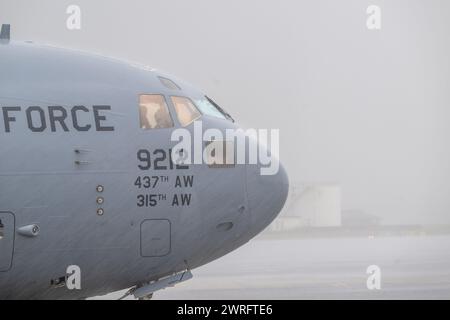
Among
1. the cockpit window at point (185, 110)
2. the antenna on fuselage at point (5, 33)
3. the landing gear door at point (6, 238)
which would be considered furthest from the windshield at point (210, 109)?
the landing gear door at point (6, 238)

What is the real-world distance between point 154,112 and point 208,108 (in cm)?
114

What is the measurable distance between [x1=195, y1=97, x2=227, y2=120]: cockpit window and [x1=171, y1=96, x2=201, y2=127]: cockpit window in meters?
0.15

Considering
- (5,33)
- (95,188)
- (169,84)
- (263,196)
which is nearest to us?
(95,188)

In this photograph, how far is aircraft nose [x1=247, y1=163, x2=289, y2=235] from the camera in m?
15.8

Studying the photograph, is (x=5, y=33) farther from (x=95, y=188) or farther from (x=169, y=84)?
(x=95, y=188)

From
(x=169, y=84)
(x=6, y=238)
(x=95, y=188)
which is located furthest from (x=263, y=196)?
(x=6, y=238)

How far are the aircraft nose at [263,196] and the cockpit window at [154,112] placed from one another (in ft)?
5.02

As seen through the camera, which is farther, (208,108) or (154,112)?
(208,108)

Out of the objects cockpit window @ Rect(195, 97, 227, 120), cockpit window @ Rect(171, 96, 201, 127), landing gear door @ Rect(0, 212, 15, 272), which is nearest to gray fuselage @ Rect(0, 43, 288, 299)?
landing gear door @ Rect(0, 212, 15, 272)

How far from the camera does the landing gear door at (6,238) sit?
1420cm

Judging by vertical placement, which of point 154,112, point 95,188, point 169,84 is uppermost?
point 169,84

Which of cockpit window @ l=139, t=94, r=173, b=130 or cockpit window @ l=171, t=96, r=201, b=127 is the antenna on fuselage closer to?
cockpit window @ l=139, t=94, r=173, b=130

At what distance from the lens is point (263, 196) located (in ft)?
52.1

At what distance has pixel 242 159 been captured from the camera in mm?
15805
